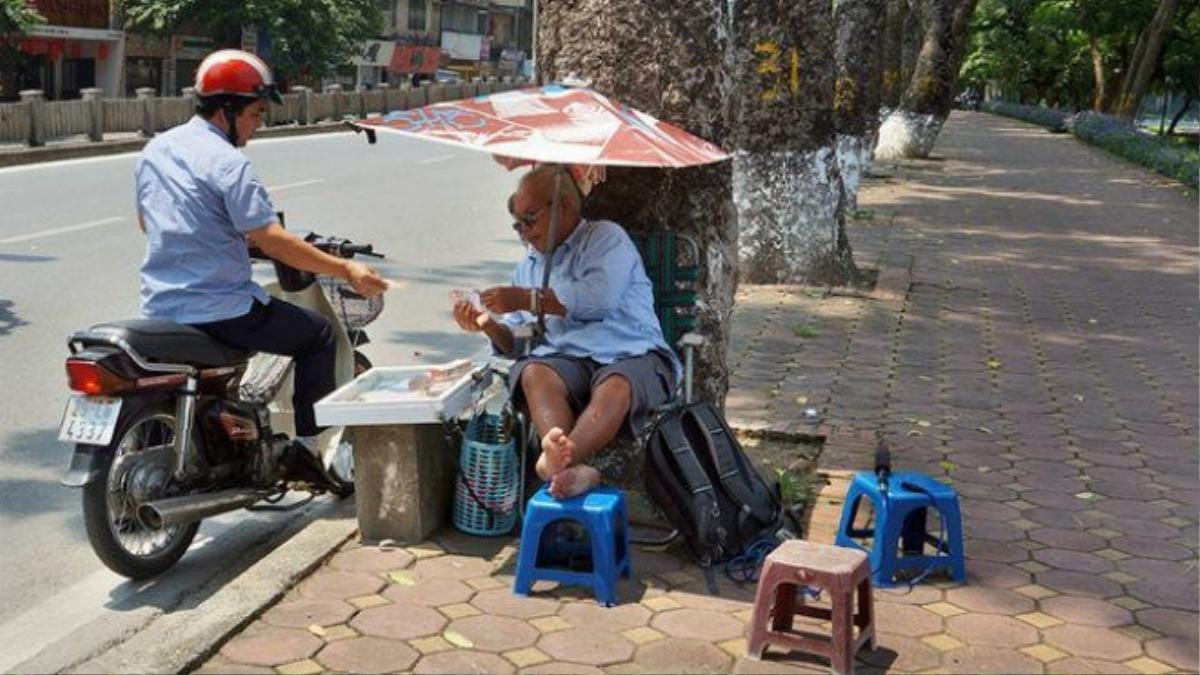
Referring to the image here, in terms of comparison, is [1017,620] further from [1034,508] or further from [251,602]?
[251,602]

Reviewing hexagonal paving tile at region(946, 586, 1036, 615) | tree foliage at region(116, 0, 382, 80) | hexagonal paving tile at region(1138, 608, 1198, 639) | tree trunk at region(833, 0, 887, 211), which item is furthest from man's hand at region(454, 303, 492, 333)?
tree foliage at region(116, 0, 382, 80)

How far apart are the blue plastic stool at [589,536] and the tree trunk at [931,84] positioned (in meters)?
21.9

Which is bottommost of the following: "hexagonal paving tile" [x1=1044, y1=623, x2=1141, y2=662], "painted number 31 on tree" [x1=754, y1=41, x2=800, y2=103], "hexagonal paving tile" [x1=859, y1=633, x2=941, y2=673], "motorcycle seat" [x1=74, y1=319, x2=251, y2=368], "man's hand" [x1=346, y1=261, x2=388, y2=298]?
"hexagonal paving tile" [x1=859, y1=633, x2=941, y2=673]

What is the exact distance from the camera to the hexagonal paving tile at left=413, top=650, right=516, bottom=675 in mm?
3654

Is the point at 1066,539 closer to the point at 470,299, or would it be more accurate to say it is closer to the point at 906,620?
the point at 906,620

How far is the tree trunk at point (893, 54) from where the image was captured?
2383 centimetres

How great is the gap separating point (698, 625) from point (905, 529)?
3.18ft

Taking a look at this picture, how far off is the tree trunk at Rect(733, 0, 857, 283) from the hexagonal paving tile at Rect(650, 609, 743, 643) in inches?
275

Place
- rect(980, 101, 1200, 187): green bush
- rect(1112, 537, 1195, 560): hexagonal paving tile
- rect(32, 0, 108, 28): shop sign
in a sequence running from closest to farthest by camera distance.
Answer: rect(1112, 537, 1195, 560): hexagonal paving tile
rect(980, 101, 1200, 187): green bush
rect(32, 0, 108, 28): shop sign

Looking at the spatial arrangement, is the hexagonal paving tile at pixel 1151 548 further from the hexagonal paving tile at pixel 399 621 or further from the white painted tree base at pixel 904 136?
the white painted tree base at pixel 904 136

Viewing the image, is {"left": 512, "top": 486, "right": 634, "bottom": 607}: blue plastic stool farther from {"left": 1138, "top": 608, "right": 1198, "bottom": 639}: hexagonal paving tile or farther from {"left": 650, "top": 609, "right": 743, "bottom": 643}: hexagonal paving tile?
{"left": 1138, "top": 608, "right": 1198, "bottom": 639}: hexagonal paving tile

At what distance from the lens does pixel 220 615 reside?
3883mm

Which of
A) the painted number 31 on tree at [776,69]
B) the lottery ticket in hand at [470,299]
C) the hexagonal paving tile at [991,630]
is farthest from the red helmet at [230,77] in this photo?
the painted number 31 on tree at [776,69]

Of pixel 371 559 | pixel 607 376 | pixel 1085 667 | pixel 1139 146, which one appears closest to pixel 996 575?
pixel 1085 667
